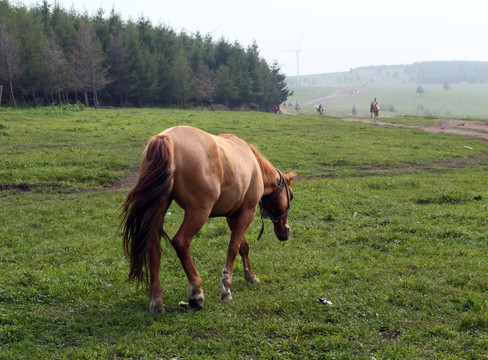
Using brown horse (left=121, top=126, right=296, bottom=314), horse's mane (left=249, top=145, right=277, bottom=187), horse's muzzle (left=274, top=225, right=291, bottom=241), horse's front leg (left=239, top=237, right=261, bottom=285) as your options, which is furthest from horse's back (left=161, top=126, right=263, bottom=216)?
horse's muzzle (left=274, top=225, right=291, bottom=241)

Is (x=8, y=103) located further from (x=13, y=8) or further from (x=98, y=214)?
(x=98, y=214)

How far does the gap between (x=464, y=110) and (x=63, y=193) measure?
17356 centimetres

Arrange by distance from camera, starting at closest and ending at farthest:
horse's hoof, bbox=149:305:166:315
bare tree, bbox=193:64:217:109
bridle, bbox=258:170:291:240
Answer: horse's hoof, bbox=149:305:166:315 → bridle, bbox=258:170:291:240 → bare tree, bbox=193:64:217:109

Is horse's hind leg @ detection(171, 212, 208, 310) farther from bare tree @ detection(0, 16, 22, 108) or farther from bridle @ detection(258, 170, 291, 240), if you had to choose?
bare tree @ detection(0, 16, 22, 108)

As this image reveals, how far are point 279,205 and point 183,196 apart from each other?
2427 mm

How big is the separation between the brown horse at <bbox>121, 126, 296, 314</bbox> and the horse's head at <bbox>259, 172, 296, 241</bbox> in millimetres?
1110

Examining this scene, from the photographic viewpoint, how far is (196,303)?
5418 millimetres

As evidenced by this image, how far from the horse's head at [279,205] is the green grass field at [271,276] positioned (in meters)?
0.60

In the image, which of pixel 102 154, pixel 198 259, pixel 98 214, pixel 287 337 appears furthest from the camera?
pixel 102 154

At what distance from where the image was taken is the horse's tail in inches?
195

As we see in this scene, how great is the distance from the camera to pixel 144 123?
93.8 feet

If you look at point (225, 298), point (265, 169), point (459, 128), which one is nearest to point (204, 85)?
point (459, 128)

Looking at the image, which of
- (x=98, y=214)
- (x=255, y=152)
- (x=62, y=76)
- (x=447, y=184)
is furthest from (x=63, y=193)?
(x=62, y=76)

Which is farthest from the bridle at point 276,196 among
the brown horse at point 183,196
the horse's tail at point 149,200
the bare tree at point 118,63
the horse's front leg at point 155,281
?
the bare tree at point 118,63
